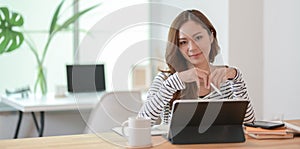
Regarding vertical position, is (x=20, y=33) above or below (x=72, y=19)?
below

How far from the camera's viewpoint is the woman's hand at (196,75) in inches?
64.8

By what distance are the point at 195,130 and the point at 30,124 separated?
7.45ft

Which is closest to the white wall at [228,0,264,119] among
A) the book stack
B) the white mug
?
the book stack

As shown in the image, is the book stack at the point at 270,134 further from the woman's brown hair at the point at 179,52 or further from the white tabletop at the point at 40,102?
the white tabletop at the point at 40,102

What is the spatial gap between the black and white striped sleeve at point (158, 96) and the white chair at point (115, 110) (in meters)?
0.04

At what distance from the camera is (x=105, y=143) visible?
1.57m

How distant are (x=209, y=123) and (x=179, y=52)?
0.82 ft

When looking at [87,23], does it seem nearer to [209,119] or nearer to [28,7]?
[28,7]

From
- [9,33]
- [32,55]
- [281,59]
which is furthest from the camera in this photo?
[32,55]

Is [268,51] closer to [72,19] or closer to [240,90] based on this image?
[240,90]

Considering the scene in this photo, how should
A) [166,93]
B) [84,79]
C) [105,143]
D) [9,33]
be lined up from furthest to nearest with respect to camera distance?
[9,33] → [166,93] → [105,143] → [84,79]

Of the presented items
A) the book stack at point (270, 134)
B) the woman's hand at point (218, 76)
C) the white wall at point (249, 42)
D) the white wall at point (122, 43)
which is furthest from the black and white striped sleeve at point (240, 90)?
the white wall at point (249, 42)

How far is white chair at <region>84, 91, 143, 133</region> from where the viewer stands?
5.38 ft

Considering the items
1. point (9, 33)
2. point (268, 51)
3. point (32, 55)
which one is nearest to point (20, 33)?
point (9, 33)
